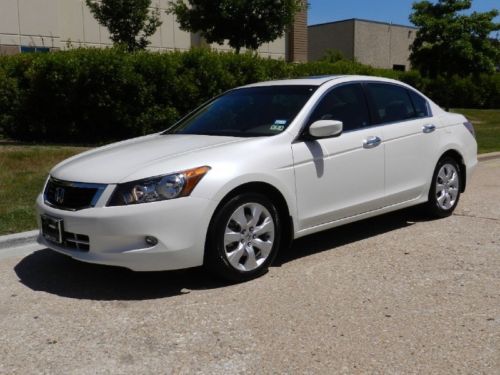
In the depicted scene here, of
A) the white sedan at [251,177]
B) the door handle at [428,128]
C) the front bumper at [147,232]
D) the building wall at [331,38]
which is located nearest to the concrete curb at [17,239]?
the white sedan at [251,177]

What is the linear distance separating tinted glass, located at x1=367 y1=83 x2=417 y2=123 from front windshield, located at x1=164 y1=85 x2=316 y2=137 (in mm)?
788

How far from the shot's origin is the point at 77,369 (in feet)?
11.3

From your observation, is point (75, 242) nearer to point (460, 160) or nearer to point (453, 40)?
point (460, 160)

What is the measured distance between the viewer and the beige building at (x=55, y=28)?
2080 cm

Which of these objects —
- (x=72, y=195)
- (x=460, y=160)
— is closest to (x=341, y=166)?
(x=460, y=160)

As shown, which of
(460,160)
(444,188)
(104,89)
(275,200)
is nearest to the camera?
(275,200)

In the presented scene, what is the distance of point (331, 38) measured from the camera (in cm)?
4725

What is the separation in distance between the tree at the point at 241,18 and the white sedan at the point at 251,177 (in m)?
9.40

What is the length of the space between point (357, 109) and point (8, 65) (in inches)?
356

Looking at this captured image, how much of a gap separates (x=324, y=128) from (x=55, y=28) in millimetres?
18935

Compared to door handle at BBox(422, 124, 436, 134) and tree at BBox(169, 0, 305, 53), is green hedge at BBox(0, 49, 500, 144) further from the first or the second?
door handle at BBox(422, 124, 436, 134)

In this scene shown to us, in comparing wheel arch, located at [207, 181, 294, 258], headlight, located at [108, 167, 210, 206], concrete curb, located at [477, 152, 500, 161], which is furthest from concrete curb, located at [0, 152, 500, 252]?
concrete curb, located at [477, 152, 500, 161]

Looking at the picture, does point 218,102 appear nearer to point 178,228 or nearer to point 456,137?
point 178,228

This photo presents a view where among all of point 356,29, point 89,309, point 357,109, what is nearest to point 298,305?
point 89,309
